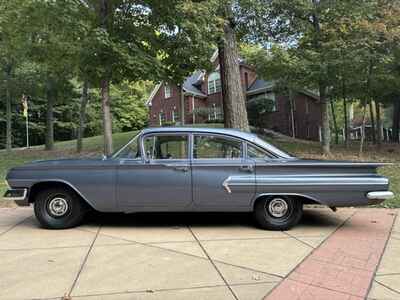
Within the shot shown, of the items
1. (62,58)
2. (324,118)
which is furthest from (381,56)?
(62,58)

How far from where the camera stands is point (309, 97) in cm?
3641

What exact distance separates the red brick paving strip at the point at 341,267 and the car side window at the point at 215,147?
6.05ft

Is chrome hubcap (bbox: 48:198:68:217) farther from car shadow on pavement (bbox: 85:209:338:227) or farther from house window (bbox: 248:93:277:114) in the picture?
house window (bbox: 248:93:277:114)

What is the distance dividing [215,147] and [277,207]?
1.29 meters

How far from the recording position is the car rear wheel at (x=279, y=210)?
6.92m

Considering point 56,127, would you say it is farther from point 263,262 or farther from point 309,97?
point 263,262

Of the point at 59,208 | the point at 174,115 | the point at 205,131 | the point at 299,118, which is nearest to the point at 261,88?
the point at 299,118

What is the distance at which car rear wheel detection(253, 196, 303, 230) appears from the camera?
22.7 feet

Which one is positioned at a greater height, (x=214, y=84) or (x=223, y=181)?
(x=214, y=84)

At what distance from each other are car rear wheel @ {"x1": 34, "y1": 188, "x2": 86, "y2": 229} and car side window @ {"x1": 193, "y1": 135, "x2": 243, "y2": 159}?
1969mm

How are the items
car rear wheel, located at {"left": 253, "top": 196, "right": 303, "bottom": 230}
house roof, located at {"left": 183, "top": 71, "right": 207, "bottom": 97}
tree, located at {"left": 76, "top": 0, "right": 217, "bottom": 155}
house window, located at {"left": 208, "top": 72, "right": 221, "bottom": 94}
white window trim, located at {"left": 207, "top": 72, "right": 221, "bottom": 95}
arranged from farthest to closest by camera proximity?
house roof, located at {"left": 183, "top": 71, "right": 207, "bottom": 97}
white window trim, located at {"left": 207, "top": 72, "right": 221, "bottom": 95}
house window, located at {"left": 208, "top": 72, "right": 221, "bottom": 94}
tree, located at {"left": 76, "top": 0, "right": 217, "bottom": 155}
car rear wheel, located at {"left": 253, "top": 196, "right": 303, "bottom": 230}

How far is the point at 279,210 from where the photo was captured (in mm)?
6945

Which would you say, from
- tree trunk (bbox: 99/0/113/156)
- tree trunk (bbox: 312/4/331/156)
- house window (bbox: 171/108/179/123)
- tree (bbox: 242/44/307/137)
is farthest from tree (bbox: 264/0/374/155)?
house window (bbox: 171/108/179/123)

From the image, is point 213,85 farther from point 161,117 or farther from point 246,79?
point 161,117
